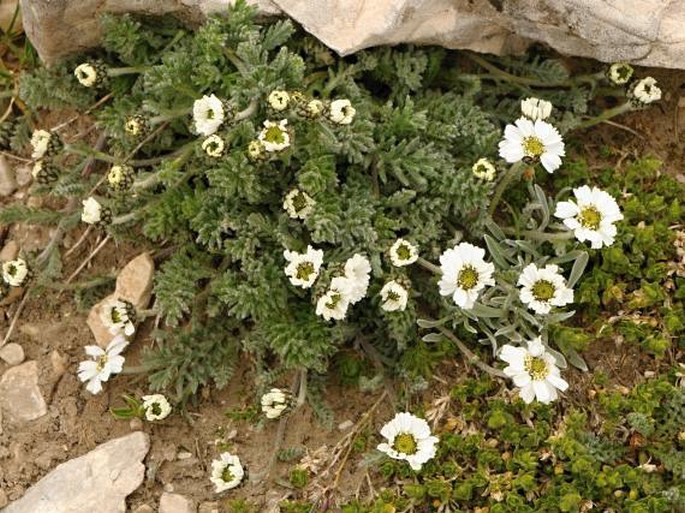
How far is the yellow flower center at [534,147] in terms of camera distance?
13.2ft

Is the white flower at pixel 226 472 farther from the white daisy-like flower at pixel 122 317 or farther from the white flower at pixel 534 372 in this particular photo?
the white flower at pixel 534 372

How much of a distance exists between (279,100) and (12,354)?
1.89 meters

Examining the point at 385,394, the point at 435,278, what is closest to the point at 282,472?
the point at 385,394

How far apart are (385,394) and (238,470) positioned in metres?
0.74

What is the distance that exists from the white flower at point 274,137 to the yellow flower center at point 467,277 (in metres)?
0.89

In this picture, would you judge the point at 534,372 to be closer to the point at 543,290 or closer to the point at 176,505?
the point at 543,290

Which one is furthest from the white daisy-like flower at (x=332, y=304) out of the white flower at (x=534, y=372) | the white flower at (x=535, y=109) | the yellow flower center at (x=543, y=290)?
the white flower at (x=535, y=109)

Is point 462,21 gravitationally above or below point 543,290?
above

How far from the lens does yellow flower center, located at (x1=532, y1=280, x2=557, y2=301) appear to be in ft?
12.7

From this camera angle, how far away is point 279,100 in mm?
3846

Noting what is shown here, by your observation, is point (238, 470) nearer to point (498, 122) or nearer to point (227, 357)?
point (227, 357)

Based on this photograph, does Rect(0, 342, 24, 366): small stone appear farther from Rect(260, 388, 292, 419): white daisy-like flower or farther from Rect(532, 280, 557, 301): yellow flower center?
Rect(532, 280, 557, 301): yellow flower center

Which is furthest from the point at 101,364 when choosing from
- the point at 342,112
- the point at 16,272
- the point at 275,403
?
the point at 342,112

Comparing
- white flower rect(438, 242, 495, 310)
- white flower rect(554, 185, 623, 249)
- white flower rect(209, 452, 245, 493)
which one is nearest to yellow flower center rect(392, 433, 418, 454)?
white flower rect(438, 242, 495, 310)
